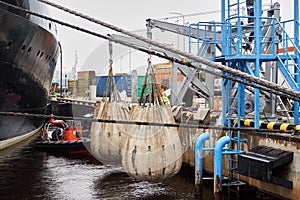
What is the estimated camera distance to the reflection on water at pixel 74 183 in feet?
30.7

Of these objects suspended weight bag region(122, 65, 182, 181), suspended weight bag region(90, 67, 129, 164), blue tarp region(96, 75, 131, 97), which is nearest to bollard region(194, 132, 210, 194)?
suspended weight bag region(122, 65, 182, 181)

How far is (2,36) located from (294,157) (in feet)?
26.0

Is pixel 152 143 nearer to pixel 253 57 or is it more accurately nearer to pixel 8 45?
pixel 253 57

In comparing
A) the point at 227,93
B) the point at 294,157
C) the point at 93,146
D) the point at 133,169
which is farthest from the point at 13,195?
the point at 294,157

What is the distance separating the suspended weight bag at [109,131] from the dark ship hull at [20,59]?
2812 millimetres

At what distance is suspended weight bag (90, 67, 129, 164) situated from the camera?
10.4 metres

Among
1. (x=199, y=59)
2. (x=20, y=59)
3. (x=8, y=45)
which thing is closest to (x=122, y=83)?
(x=20, y=59)

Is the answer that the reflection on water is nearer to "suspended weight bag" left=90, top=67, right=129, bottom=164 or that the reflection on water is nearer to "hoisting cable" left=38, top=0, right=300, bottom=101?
"suspended weight bag" left=90, top=67, right=129, bottom=164

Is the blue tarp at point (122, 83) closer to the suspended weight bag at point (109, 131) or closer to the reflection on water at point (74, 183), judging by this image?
the reflection on water at point (74, 183)

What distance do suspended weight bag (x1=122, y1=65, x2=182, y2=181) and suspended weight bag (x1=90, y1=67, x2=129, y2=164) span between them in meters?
1.90

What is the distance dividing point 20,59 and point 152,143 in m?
5.62

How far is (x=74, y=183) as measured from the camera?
415 inches

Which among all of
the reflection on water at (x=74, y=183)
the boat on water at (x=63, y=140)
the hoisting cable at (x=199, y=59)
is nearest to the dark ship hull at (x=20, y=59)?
the boat on water at (x=63, y=140)

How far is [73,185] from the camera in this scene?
10312 millimetres
